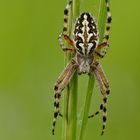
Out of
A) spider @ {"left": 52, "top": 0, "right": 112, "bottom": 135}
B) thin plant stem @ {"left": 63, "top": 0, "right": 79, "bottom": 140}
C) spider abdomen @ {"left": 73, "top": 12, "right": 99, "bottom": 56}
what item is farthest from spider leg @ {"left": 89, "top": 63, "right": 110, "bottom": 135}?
thin plant stem @ {"left": 63, "top": 0, "right": 79, "bottom": 140}

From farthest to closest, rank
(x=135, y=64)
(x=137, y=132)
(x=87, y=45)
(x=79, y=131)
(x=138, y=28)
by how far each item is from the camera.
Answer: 1. (x=138, y=28)
2. (x=135, y=64)
3. (x=137, y=132)
4. (x=87, y=45)
5. (x=79, y=131)

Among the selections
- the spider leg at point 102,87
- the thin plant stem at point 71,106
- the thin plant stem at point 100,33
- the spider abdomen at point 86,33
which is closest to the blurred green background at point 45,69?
the spider leg at point 102,87

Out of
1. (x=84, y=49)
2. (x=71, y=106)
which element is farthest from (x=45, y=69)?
(x=71, y=106)

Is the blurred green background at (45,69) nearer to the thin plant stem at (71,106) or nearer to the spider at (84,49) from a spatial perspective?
the spider at (84,49)

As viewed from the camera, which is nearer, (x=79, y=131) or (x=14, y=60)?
(x=79, y=131)

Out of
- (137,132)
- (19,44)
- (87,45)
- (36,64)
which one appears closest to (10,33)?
(19,44)

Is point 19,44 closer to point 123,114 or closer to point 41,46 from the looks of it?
point 41,46

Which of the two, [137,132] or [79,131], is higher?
[79,131]
